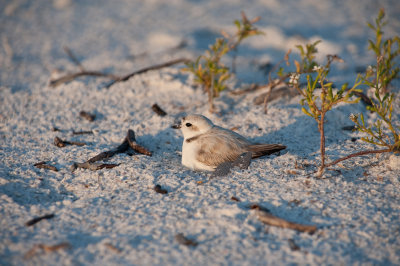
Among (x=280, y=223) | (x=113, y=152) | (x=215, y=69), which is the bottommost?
(x=280, y=223)

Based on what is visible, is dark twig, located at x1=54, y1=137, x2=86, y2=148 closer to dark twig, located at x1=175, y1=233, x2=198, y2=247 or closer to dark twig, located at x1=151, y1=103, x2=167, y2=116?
dark twig, located at x1=151, y1=103, x2=167, y2=116

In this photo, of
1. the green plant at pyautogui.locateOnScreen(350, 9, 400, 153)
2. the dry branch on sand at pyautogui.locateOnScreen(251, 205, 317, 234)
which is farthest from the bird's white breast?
the green plant at pyautogui.locateOnScreen(350, 9, 400, 153)

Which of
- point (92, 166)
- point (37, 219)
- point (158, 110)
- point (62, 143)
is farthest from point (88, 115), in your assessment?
point (37, 219)

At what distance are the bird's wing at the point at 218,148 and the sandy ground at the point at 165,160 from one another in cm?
22

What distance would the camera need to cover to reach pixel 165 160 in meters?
4.29

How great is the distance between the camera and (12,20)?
26.2 feet

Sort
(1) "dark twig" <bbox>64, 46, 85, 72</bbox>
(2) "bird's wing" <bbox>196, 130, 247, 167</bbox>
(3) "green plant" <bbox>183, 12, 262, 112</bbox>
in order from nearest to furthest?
(2) "bird's wing" <bbox>196, 130, 247, 167</bbox>, (3) "green plant" <bbox>183, 12, 262, 112</bbox>, (1) "dark twig" <bbox>64, 46, 85, 72</bbox>

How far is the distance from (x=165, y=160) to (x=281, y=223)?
5.98 ft

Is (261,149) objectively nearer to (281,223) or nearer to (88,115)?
(281,223)

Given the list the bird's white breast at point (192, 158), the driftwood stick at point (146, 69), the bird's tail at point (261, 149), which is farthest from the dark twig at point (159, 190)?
the driftwood stick at point (146, 69)

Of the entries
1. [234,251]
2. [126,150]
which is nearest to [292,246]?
[234,251]

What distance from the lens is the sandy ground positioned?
274cm

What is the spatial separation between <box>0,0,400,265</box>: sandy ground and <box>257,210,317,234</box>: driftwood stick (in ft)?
0.19

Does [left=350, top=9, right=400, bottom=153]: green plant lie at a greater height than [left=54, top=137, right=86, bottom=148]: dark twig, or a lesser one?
greater
